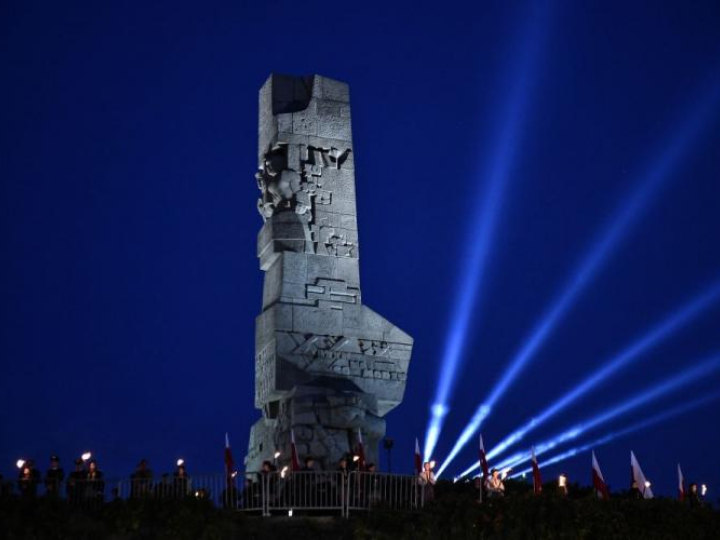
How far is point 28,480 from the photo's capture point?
19.3 metres

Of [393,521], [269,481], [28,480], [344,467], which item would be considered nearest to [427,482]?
[344,467]

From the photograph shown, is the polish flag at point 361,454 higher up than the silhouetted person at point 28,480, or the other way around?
the polish flag at point 361,454

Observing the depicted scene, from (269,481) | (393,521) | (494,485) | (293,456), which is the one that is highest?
(293,456)

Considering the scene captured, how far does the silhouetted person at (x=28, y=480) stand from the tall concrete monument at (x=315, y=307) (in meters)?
5.00

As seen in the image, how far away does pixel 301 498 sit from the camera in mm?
20188

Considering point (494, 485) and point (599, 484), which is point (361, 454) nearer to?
point (494, 485)

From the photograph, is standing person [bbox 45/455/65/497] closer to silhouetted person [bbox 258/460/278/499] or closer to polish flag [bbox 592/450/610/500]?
silhouetted person [bbox 258/460/278/499]

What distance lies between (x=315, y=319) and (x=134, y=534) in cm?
752

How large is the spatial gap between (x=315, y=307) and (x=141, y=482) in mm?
6097

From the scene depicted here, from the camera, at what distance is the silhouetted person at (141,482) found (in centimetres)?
1927

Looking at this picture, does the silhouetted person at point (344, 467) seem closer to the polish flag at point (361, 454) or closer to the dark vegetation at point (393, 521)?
the polish flag at point (361, 454)

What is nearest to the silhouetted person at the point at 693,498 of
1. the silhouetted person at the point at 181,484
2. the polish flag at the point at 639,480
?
the polish flag at the point at 639,480

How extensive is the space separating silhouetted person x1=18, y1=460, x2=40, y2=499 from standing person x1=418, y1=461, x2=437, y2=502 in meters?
6.23

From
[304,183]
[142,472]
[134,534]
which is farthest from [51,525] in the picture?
[304,183]
